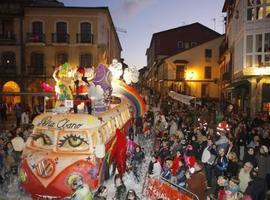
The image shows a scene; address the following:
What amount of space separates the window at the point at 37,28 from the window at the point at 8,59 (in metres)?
3.17

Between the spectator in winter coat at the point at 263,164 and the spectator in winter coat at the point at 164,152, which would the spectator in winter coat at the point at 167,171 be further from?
the spectator in winter coat at the point at 263,164

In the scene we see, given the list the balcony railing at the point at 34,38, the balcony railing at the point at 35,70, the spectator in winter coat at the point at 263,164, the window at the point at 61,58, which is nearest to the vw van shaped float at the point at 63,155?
the spectator in winter coat at the point at 263,164

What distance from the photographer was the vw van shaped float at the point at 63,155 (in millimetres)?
8602

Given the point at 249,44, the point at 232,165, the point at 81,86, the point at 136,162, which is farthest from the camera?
the point at 249,44

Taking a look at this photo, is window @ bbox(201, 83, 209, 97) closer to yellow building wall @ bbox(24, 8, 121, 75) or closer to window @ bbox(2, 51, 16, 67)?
yellow building wall @ bbox(24, 8, 121, 75)

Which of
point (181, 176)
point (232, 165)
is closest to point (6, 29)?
point (181, 176)

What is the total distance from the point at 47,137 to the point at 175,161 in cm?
365

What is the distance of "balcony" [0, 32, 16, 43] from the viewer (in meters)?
35.1

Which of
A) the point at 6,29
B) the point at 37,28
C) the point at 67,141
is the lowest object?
the point at 67,141

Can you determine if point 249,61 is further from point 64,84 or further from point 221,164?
point 64,84

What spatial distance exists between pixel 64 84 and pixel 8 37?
26708 mm

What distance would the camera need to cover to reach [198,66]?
45.2 metres

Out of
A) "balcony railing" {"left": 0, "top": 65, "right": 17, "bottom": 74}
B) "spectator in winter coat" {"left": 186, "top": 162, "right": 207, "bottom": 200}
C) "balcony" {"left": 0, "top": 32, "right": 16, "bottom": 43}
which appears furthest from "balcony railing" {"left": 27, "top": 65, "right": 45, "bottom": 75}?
"spectator in winter coat" {"left": 186, "top": 162, "right": 207, "bottom": 200}

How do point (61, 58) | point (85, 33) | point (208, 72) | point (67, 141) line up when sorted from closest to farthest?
point (67, 141), point (85, 33), point (61, 58), point (208, 72)
